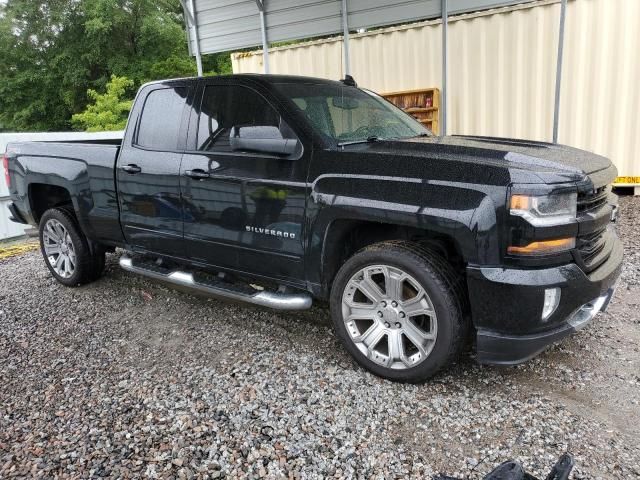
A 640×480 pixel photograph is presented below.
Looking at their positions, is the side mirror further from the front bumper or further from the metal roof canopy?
the metal roof canopy

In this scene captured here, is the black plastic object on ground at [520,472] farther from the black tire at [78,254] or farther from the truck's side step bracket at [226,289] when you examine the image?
the black tire at [78,254]

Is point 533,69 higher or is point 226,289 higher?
point 533,69

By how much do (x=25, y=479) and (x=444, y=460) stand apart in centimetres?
198

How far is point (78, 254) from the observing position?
4.81 metres

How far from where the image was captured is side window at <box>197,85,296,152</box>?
3.26m

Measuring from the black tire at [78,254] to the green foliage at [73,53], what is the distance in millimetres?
18657

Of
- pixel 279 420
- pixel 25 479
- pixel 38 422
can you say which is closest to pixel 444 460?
pixel 279 420

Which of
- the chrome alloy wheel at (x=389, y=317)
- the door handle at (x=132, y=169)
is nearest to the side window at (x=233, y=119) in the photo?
the door handle at (x=132, y=169)

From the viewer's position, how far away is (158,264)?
14.2 feet

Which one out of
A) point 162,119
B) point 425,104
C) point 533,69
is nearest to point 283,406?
point 162,119

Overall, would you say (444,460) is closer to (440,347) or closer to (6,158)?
(440,347)

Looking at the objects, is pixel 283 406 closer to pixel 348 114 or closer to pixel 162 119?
pixel 348 114

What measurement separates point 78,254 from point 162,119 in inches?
68.3

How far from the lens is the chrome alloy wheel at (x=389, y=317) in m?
2.85
